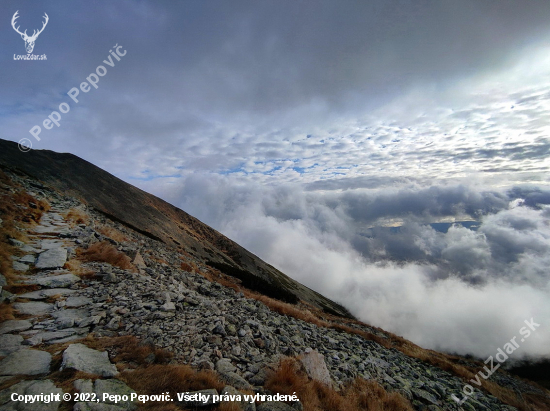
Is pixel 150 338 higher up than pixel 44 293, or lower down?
lower down

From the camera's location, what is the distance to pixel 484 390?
12.7m

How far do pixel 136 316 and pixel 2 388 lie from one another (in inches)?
156

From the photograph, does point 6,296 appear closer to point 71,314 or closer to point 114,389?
point 71,314

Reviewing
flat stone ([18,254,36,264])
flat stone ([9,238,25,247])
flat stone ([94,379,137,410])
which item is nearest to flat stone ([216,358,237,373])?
Answer: flat stone ([94,379,137,410])

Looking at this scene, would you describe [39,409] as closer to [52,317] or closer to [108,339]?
Answer: [108,339]

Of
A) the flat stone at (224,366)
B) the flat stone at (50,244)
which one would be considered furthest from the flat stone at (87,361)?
the flat stone at (50,244)

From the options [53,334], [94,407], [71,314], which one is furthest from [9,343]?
[94,407]

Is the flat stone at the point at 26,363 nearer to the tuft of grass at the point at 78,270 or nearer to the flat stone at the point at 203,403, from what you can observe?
the flat stone at the point at 203,403

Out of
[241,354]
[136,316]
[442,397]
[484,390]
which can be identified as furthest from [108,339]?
[484,390]

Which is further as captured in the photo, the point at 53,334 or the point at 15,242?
the point at 15,242

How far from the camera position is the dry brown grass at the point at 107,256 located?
514 inches

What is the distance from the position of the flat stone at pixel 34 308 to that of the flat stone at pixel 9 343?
155 cm

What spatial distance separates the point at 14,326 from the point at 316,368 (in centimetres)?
939

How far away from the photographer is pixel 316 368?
25.8 ft
